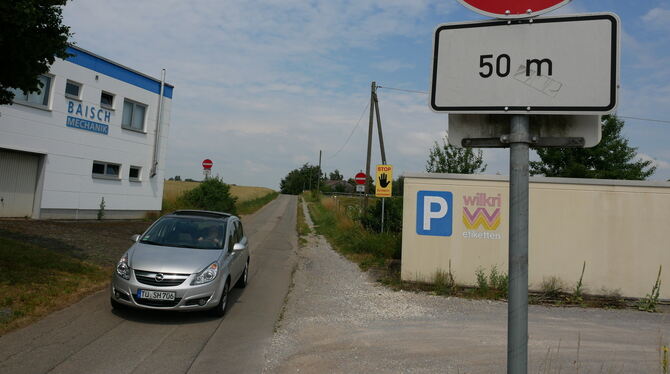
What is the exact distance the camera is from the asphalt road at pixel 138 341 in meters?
4.95

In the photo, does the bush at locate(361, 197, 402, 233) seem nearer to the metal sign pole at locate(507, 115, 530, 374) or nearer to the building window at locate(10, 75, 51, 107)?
the building window at locate(10, 75, 51, 107)

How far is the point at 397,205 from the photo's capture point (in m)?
17.2

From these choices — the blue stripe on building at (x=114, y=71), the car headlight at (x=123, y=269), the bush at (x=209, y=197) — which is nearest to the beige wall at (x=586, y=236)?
the car headlight at (x=123, y=269)

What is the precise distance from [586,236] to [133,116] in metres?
19.1

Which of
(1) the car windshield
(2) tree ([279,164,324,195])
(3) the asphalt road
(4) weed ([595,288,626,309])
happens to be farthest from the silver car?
(2) tree ([279,164,324,195])

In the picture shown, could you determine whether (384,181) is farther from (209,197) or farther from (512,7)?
(512,7)

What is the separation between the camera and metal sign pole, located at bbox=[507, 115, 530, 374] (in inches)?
67.5

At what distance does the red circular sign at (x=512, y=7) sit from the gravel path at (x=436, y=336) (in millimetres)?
4084

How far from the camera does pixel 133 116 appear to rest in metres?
21.0

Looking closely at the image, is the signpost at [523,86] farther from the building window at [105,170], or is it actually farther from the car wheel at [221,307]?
the building window at [105,170]

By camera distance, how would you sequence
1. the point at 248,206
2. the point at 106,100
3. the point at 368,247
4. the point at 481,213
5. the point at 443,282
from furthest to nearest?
the point at 248,206
the point at 106,100
the point at 368,247
the point at 481,213
the point at 443,282

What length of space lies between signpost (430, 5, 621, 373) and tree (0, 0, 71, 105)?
7300mm

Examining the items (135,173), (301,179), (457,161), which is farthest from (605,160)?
(301,179)

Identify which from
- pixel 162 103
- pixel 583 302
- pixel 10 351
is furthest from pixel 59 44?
pixel 162 103
